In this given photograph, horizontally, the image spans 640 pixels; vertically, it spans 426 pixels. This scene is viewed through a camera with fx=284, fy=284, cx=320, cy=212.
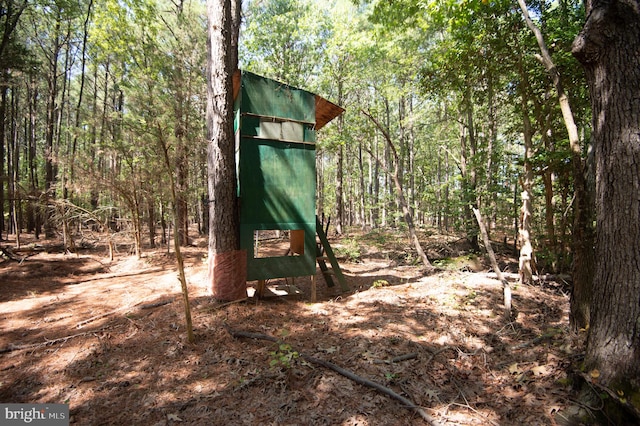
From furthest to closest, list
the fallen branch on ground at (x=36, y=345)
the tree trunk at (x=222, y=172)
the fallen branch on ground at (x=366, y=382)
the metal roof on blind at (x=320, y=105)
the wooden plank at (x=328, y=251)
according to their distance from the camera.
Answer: the wooden plank at (x=328, y=251)
the metal roof on blind at (x=320, y=105)
the tree trunk at (x=222, y=172)
the fallen branch on ground at (x=36, y=345)
the fallen branch on ground at (x=366, y=382)

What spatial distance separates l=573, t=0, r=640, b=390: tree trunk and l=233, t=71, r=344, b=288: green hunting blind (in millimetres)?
4592

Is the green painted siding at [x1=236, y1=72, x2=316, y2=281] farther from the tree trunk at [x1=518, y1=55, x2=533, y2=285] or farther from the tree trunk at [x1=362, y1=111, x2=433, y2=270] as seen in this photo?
the tree trunk at [x1=518, y1=55, x2=533, y2=285]

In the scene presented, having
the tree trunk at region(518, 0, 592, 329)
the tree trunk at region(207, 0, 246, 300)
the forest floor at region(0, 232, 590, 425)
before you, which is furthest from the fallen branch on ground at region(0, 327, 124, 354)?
the tree trunk at region(518, 0, 592, 329)

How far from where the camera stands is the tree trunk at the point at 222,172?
5.53 metres

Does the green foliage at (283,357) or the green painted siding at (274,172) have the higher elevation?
the green painted siding at (274,172)

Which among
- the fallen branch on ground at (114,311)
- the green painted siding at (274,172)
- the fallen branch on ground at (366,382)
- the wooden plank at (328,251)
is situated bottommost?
the fallen branch on ground at (366,382)

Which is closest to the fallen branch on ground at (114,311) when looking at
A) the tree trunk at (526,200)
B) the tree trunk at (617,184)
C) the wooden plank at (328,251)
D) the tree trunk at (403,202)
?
the wooden plank at (328,251)

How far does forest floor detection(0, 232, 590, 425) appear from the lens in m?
3.07

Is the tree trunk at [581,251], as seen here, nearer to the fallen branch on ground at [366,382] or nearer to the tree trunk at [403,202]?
the fallen branch on ground at [366,382]

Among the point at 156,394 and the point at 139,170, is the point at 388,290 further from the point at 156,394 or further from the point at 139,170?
the point at 139,170

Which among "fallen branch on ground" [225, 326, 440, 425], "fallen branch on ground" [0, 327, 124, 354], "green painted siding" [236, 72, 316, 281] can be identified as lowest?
"fallen branch on ground" [225, 326, 440, 425]

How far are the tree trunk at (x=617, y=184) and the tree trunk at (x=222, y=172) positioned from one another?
5223mm

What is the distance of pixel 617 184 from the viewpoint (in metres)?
2.79

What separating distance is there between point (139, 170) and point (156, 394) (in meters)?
9.69
